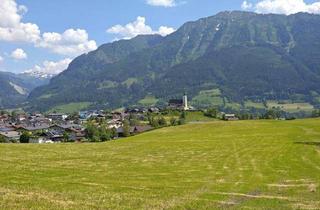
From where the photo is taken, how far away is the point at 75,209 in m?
25.6

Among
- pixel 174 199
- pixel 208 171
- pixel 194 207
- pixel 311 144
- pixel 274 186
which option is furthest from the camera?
pixel 311 144

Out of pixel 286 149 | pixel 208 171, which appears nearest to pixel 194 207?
pixel 208 171

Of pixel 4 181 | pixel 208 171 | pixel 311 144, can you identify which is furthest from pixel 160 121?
pixel 4 181

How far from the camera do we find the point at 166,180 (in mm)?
41250

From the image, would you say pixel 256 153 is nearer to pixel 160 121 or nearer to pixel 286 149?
pixel 286 149

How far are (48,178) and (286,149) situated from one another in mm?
42937

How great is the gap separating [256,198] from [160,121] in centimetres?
16195

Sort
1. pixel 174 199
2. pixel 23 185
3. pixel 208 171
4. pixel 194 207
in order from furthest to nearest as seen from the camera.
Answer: pixel 208 171 < pixel 23 185 < pixel 174 199 < pixel 194 207

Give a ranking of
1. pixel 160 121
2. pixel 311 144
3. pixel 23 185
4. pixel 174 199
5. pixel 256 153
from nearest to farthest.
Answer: pixel 174 199 → pixel 23 185 → pixel 256 153 → pixel 311 144 → pixel 160 121

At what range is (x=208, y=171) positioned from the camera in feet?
159

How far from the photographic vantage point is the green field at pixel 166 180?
29.3 meters

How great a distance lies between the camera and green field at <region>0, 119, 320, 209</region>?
29.3 meters

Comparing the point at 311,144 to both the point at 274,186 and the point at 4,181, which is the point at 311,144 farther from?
the point at 4,181

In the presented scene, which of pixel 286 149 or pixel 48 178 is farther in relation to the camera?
pixel 286 149
